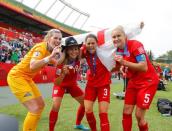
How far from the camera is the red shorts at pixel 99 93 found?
589 cm

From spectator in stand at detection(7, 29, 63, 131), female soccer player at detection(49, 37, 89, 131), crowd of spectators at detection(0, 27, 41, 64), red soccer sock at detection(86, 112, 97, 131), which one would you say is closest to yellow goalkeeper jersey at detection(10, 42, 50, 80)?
spectator in stand at detection(7, 29, 63, 131)

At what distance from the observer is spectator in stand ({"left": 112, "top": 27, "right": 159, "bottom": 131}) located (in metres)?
5.20

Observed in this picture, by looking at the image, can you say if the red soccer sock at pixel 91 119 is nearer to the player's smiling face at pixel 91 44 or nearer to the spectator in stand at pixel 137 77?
the spectator in stand at pixel 137 77

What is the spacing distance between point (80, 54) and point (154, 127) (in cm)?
245

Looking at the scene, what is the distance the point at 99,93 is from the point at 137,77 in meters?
0.88

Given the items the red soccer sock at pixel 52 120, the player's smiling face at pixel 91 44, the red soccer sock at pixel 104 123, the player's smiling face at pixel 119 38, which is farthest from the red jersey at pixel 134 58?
the red soccer sock at pixel 52 120

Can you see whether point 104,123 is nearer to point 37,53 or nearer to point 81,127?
point 81,127

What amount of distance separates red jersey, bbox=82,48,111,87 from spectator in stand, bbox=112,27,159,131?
2.02ft

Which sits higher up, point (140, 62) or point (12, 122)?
point (140, 62)

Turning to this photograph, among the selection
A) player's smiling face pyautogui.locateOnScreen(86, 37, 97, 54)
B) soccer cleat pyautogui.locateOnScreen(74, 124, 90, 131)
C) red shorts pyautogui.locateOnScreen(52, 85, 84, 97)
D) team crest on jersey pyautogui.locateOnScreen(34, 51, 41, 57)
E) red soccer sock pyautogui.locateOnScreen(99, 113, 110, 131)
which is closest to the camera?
team crest on jersey pyautogui.locateOnScreen(34, 51, 41, 57)

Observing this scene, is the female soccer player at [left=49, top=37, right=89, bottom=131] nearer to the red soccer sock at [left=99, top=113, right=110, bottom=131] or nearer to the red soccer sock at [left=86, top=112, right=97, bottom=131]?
the red soccer sock at [left=86, top=112, right=97, bottom=131]

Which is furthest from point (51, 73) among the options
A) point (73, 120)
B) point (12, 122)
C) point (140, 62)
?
point (12, 122)

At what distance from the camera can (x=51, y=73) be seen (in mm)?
23391

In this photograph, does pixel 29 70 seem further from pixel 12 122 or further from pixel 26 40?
pixel 26 40
